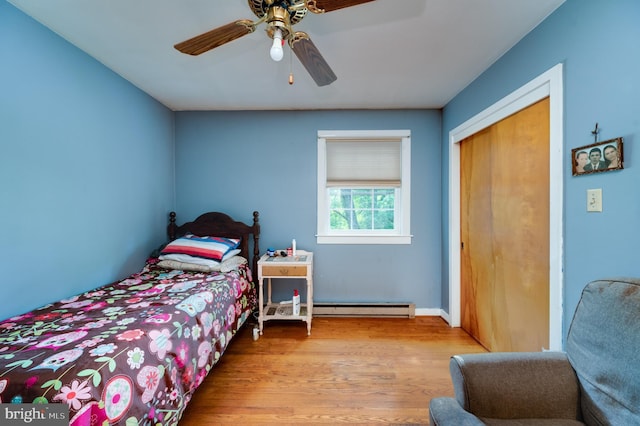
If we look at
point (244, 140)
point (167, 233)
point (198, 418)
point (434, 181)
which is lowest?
point (198, 418)

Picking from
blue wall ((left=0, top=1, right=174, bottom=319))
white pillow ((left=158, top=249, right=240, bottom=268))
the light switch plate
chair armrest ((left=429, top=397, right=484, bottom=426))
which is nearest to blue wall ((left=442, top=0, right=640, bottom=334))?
the light switch plate

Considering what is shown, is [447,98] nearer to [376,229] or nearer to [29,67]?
[376,229]

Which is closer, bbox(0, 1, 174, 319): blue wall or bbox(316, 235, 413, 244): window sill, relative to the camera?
bbox(0, 1, 174, 319): blue wall

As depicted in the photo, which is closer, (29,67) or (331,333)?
(29,67)

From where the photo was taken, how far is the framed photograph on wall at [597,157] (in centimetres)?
109

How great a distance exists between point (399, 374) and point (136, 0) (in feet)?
9.64

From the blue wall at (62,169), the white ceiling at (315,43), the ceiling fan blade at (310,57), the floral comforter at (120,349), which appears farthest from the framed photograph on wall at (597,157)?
the blue wall at (62,169)

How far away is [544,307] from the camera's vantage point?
157cm

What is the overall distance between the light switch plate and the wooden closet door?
0.31m

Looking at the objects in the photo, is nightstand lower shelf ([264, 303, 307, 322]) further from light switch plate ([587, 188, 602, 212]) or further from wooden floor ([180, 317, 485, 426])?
light switch plate ([587, 188, 602, 212])

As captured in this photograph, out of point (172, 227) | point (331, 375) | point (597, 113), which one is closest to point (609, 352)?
point (597, 113)

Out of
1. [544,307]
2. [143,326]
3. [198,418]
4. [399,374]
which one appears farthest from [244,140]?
[544,307]

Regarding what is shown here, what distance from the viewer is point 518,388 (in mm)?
960

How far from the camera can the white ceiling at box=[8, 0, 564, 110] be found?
4.59 ft
